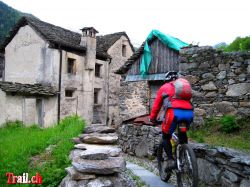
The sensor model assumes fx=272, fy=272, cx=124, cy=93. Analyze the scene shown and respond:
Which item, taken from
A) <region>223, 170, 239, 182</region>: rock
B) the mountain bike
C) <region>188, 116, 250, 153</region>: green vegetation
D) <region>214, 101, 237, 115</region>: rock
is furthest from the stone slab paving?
<region>214, 101, 237, 115</region>: rock

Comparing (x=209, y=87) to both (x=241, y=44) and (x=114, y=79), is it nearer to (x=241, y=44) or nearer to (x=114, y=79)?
(x=241, y=44)

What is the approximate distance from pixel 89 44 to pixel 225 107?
13980 mm

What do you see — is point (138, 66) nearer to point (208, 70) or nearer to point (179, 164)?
point (208, 70)

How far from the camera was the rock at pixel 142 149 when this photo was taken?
7.38 metres

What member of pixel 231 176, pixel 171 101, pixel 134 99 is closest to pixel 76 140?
pixel 171 101

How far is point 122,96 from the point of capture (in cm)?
1263

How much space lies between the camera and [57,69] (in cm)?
1697

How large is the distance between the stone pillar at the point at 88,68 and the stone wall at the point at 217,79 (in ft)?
41.8

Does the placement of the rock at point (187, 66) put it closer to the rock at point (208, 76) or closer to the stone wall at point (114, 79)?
the rock at point (208, 76)

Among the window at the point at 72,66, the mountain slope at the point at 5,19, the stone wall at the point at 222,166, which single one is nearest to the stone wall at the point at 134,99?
the window at the point at 72,66

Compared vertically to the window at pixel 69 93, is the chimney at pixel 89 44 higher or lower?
higher

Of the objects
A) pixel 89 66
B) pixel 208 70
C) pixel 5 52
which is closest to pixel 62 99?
pixel 89 66

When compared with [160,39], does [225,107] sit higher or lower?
lower

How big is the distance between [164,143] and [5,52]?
58.6 feet
